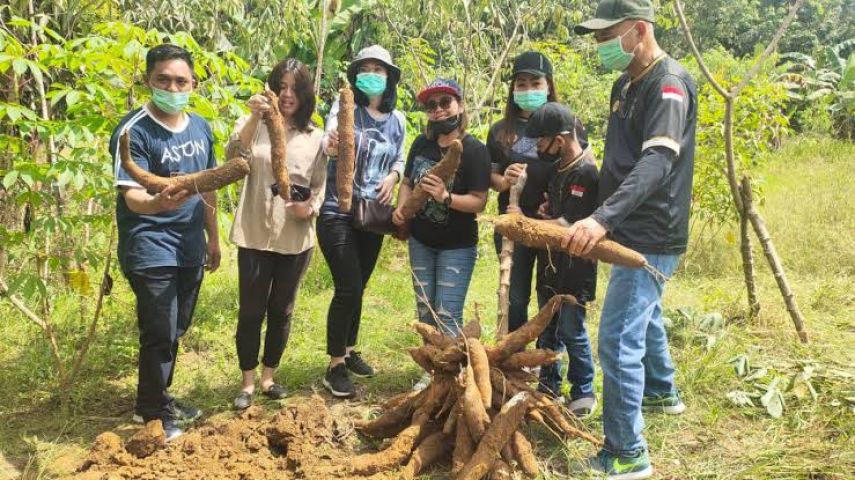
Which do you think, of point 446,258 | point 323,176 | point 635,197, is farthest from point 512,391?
point 323,176

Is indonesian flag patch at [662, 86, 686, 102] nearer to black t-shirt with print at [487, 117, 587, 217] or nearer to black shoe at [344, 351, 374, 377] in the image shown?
black t-shirt with print at [487, 117, 587, 217]

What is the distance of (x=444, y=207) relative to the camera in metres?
3.44

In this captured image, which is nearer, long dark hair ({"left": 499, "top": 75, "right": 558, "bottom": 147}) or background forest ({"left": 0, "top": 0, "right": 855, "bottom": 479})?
background forest ({"left": 0, "top": 0, "right": 855, "bottom": 479})

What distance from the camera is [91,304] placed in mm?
4777

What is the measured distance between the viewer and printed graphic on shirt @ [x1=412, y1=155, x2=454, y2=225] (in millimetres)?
3441

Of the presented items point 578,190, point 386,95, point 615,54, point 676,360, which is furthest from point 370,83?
point 676,360

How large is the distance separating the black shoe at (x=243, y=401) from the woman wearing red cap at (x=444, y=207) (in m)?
1.05

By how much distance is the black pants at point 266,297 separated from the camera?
334 cm

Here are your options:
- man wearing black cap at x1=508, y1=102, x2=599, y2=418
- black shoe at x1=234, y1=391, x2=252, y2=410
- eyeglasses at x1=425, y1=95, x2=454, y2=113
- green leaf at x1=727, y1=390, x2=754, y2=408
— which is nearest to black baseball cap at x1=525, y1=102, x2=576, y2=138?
man wearing black cap at x1=508, y1=102, x2=599, y2=418

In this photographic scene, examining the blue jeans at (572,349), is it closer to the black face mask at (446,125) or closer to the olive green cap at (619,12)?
the black face mask at (446,125)

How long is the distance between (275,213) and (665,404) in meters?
2.28

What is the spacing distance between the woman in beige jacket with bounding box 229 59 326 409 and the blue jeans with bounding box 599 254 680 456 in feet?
5.29

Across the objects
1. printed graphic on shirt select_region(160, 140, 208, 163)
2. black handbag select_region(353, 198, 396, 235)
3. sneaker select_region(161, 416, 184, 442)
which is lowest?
sneaker select_region(161, 416, 184, 442)

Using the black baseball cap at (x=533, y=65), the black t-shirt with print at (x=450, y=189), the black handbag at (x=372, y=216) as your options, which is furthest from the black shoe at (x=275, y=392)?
the black baseball cap at (x=533, y=65)
